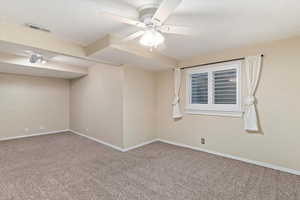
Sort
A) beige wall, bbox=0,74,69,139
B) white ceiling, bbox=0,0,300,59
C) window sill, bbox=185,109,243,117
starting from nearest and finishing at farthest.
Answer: white ceiling, bbox=0,0,300,59 < window sill, bbox=185,109,243,117 < beige wall, bbox=0,74,69,139

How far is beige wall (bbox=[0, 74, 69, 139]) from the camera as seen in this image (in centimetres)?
462

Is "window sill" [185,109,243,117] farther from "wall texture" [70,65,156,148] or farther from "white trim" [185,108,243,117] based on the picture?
"wall texture" [70,65,156,148]

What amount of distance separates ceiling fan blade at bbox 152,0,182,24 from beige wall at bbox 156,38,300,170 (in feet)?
7.38

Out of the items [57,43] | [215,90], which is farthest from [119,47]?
[215,90]

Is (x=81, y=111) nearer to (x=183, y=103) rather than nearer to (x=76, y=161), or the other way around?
(x=76, y=161)

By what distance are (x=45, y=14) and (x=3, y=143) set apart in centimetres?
437

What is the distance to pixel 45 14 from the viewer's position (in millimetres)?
1835

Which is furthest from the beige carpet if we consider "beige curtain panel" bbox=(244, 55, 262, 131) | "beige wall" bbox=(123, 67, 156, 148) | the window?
the window

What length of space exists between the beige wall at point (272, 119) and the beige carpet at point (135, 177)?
0.96ft

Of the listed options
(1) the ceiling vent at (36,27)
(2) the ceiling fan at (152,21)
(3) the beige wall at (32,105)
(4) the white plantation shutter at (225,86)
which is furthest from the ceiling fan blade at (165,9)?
(3) the beige wall at (32,105)

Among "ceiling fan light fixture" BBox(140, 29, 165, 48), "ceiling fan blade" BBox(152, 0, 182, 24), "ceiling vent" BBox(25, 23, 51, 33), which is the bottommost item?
"ceiling fan light fixture" BBox(140, 29, 165, 48)

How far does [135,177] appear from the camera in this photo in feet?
7.94

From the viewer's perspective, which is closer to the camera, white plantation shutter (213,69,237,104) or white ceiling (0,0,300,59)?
white ceiling (0,0,300,59)

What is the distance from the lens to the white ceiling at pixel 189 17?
1.65 m
